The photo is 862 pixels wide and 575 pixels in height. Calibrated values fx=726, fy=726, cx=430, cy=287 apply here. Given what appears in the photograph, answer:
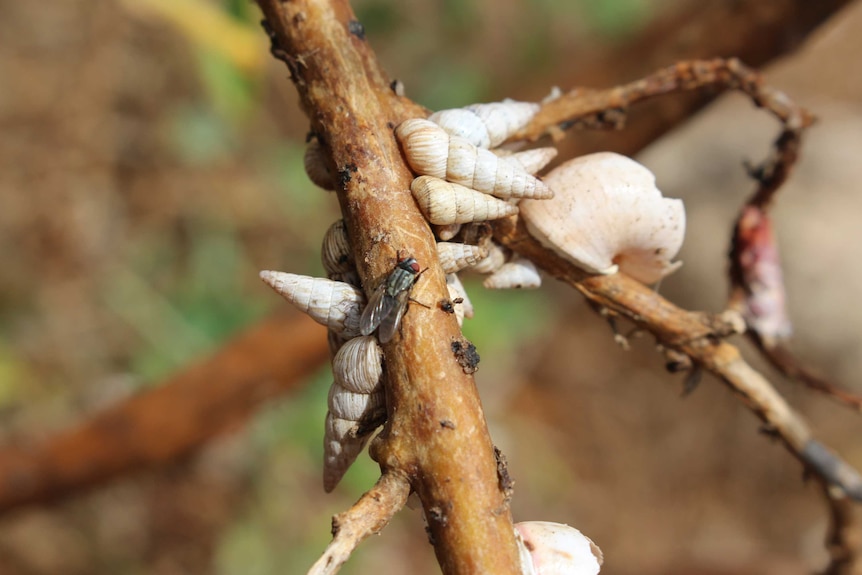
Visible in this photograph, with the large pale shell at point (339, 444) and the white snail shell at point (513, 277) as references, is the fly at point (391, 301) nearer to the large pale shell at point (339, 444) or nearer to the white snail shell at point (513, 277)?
the large pale shell at point (339, 444)

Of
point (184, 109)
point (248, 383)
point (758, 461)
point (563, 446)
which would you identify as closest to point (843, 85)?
point (758, 461)

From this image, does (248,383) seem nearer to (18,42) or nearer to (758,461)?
(18,42)

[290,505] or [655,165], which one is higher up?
[655,165]

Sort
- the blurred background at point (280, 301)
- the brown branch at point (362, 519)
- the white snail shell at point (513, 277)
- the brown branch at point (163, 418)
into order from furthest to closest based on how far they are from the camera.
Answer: the blurred background at point (280, 301) → the brown branch at point (163, 418) → the white snail shell at point (513, 277) → the brown branch at point (362, 519)

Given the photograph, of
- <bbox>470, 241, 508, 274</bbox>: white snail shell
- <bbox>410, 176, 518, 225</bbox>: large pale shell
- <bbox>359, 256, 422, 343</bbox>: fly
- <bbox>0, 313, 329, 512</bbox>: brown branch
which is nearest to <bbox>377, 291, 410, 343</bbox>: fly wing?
<bbox>359, 256, 422, 343</bbox>: fly

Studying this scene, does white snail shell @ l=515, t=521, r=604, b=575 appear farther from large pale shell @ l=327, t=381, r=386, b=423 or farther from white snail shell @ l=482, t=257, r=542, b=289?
white snail shell @ l=482, t=257, r=542, b=289

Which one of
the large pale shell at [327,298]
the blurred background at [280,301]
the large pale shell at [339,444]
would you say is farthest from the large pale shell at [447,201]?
the blurred background at [280,301]

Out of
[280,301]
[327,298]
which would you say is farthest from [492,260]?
[280,301]
